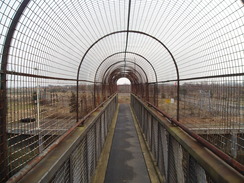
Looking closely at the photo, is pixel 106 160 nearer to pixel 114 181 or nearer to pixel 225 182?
pixel 114 181

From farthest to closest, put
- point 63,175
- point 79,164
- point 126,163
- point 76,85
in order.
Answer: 1. point 126,163
2. point 76,85
3. point 79,164
4. point 63,175

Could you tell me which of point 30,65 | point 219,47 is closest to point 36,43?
point 30,65

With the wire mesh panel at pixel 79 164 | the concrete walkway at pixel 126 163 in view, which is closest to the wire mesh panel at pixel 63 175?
the wire mesh panel at pixel 79 164

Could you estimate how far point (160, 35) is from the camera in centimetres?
546

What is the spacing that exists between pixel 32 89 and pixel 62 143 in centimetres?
103

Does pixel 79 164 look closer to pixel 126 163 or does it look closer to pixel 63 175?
pixel 63 175

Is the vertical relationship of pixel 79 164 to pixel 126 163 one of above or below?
above

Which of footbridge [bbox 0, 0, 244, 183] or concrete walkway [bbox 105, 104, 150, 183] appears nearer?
footbridge [bbox 0, 0, 244, 183]

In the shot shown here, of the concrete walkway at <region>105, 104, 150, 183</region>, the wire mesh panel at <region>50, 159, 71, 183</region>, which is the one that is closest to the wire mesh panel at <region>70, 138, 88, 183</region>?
the wire mesh panel at <region>50, 159, 71, 183</region>

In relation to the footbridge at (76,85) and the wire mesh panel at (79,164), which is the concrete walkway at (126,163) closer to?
the footbridge at (76,85)

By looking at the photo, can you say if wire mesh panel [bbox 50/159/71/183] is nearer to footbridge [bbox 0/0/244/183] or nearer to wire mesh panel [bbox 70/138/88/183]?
footbridge [bbox 0/0/244/183]

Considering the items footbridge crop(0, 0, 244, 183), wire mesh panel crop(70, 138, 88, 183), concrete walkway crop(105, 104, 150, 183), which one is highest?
footbridge crop(0, 0, 244, 183)

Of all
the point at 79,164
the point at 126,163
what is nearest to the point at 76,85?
the point at 79,164

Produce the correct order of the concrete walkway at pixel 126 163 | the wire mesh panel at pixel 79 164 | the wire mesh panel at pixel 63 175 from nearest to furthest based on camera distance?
the wire mesh panel at pixel 63 175, the wire mesh panel at pixel 79 164, the concrete walkway at pixel 126 163
